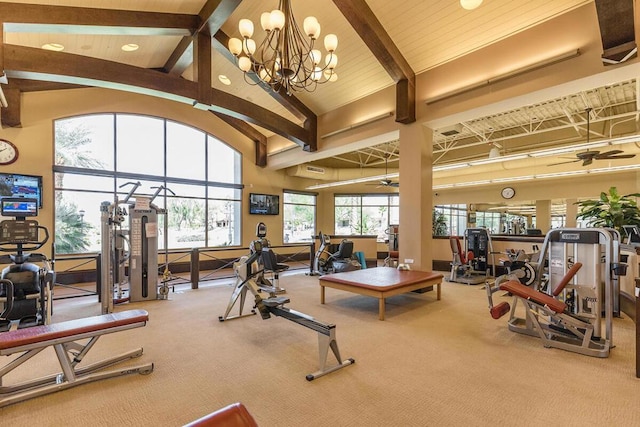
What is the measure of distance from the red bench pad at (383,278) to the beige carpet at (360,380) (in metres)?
0.50

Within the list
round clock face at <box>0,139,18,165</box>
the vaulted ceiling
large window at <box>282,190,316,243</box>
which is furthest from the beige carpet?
large window at <box>282,190,316,243</box>

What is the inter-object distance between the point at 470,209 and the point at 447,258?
7403 mm

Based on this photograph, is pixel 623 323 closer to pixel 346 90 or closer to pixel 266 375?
pixel 266 375

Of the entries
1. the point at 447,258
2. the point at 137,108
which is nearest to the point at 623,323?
the point at 447,258

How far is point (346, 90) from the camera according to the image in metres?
6.82

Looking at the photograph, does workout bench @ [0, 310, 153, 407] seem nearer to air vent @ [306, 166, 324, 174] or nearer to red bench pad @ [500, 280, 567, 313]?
red bench pad @ [500, 280, 567, 313]

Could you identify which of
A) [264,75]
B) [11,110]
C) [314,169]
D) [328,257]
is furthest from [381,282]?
[11,110]

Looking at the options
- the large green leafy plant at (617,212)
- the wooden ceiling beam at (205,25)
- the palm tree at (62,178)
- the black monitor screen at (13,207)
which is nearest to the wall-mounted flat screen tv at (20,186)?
the palm tree at (62,178)

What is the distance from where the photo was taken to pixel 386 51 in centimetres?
514

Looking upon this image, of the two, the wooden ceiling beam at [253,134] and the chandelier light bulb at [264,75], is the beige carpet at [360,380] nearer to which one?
the chandelier light bulb at [264,75]

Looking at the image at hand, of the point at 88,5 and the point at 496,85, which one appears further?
the point at 496,85

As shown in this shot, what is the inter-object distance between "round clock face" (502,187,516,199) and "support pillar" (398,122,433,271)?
7.18m

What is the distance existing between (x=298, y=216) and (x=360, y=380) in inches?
366

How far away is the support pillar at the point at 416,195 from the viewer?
19.3 ft
